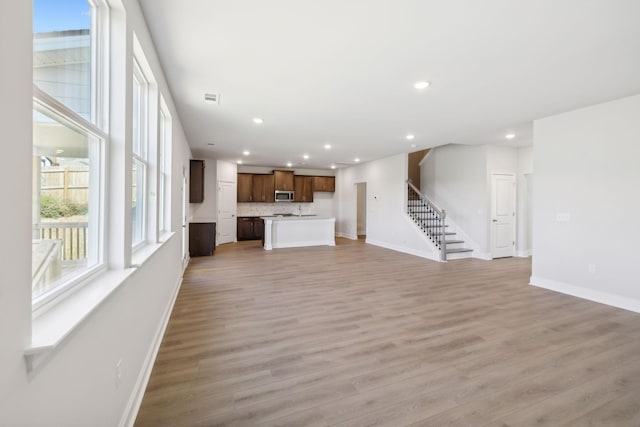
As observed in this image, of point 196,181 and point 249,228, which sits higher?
point 196,181

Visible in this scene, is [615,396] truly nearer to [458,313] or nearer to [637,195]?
[458,313]

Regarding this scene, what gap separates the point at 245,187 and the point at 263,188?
63 centimetres

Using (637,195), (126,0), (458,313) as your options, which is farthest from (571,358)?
(126,0)

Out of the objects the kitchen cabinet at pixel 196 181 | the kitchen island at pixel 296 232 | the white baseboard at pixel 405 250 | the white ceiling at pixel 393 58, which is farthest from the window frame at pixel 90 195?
the white baseboard at pixel 405 250

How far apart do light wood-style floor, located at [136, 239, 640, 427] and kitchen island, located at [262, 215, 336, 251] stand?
3.66 m

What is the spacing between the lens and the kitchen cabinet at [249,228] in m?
9.79

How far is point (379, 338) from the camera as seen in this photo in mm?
2768

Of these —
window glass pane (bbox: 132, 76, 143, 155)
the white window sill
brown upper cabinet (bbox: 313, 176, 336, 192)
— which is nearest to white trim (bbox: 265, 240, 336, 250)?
brown upper cabinet (bbox: 313, 176, 336, 192)

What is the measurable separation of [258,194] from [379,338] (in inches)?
318

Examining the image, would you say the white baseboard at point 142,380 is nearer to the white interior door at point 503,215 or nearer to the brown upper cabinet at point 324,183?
the white interior door at point 503,215

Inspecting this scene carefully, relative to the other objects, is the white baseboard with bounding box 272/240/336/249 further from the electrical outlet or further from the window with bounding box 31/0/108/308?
the window with bounding box 31/0/108/308

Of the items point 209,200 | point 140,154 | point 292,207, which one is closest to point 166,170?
point 140,154

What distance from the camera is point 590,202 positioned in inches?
155

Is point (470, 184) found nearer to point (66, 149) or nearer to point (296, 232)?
point (296, 232)
